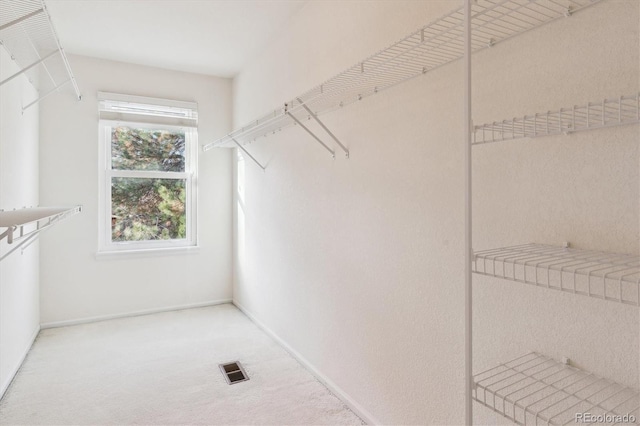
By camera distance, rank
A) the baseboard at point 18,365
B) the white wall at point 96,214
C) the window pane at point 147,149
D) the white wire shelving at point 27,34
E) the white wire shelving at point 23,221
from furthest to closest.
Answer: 1. the window pane at point 147,149
2. the white wall at point 96,214
3. the baseboard at point 18,365
4. the white wire shelving at point 27,34
5. the white wire shelving at point 23,221

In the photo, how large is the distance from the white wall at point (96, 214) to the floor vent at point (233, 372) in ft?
5.11

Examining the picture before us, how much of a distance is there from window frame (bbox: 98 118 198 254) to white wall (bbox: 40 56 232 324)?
0.07 meters

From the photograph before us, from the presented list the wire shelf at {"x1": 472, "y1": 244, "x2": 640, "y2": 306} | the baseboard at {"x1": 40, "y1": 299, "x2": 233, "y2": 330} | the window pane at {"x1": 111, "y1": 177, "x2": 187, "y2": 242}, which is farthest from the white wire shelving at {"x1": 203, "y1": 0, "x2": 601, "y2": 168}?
the baseboard at {"x1": 40, "y1": 299, "x2": 233, "y2": 330}

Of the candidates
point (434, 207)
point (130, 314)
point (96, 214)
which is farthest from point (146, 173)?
point (434, 207)

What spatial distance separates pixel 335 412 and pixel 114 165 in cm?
308

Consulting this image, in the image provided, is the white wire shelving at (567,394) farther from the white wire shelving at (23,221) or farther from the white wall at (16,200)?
the white wall at (16,200)

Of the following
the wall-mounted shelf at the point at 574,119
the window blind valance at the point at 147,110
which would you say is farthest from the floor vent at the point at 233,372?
the window blind valance at the point at 147,110

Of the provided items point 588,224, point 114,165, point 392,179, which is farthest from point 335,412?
point 114,165

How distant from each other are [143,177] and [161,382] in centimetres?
214

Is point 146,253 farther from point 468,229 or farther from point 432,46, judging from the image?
point 468,229

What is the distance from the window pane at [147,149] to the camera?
3705mm

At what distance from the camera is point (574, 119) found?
3.19 feet

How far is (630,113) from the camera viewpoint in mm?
947

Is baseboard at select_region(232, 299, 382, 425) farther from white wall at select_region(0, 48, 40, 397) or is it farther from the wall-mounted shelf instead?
white wall at select_region(0, 48, 40, 397)
